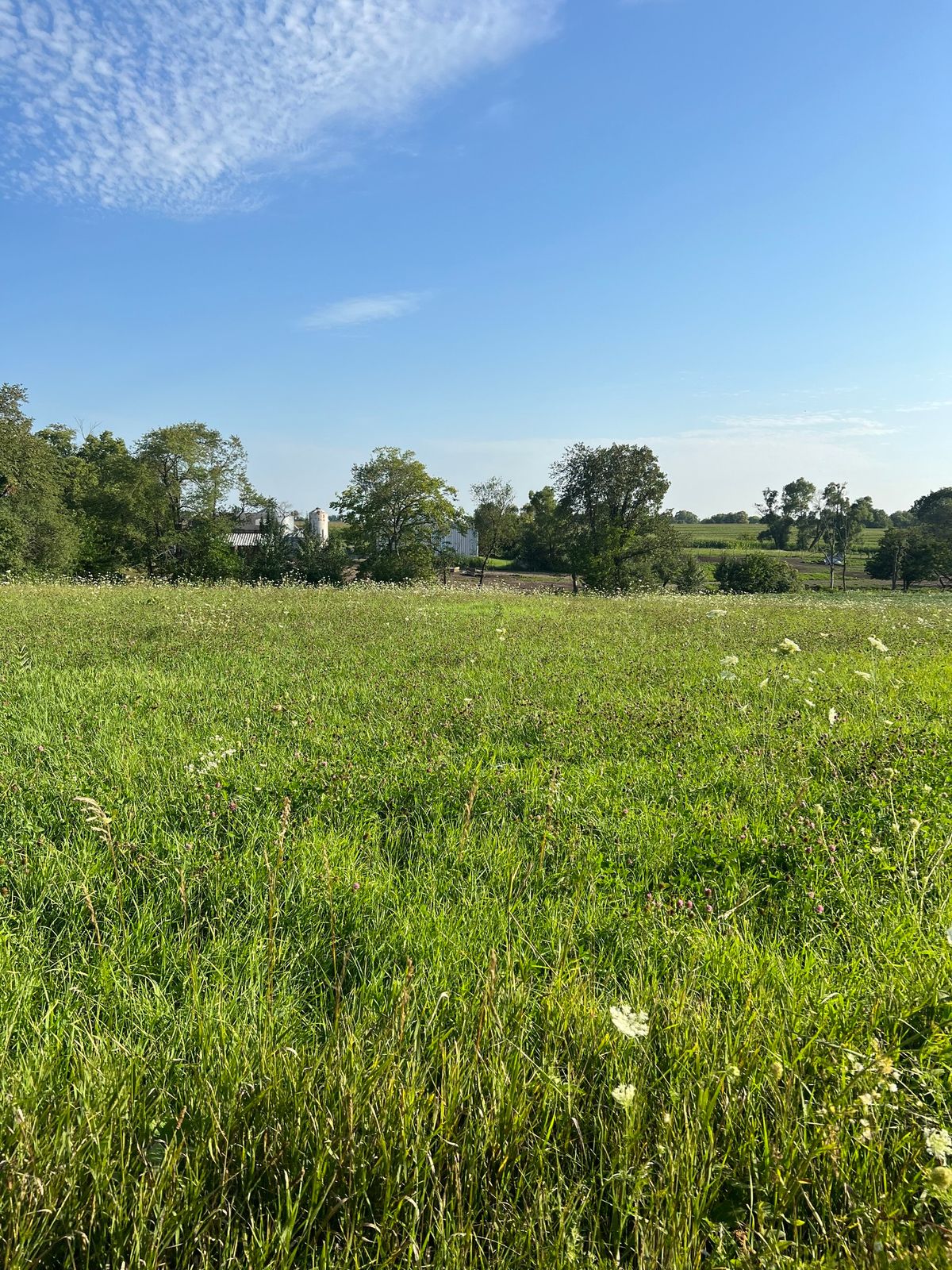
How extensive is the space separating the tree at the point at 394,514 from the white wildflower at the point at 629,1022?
4831 centimetres

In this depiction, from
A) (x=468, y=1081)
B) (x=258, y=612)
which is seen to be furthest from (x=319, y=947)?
(x=258, y=612)

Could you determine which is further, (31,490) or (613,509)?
(613,509)

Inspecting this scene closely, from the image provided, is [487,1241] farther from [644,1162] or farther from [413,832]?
[413,832]

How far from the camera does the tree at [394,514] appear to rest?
50.7 m

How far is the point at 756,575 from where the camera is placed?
61.2m

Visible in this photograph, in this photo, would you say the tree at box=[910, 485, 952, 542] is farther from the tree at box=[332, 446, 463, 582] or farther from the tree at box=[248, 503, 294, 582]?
the tree at box=[248, 503, 294, 582]

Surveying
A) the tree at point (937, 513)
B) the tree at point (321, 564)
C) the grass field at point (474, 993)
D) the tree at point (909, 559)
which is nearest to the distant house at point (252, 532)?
the tree at point (321, 564)

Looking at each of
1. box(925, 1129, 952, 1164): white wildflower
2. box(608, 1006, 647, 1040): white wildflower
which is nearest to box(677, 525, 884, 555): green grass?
box(608, 1006, 647, 1040): white wildflower

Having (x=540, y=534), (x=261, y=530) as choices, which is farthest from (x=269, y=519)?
(x=540, y=534)

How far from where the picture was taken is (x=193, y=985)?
233 centimetres

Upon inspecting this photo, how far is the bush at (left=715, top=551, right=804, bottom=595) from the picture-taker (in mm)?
61000

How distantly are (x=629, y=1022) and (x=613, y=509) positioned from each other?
171 feet

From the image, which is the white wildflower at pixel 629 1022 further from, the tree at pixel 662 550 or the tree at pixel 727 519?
the tree at pixel 727 519

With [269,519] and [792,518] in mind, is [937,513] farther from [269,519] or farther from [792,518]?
[269,519]
